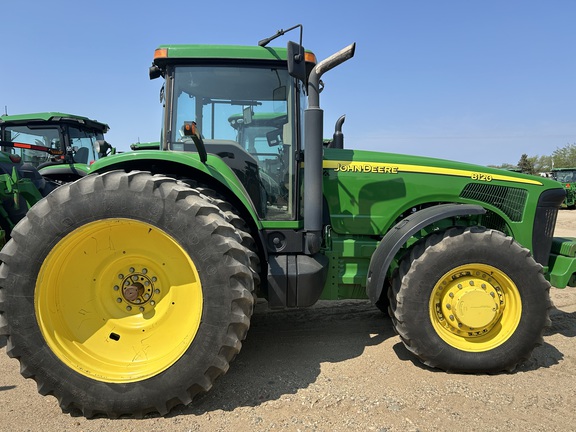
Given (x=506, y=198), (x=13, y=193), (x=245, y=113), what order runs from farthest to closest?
(x=13, y=193) < (x=506, y=198) < (x=245, y=113)

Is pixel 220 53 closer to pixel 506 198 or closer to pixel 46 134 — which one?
pixel 506 198

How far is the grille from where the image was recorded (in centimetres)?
320

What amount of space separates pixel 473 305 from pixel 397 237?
0.68m

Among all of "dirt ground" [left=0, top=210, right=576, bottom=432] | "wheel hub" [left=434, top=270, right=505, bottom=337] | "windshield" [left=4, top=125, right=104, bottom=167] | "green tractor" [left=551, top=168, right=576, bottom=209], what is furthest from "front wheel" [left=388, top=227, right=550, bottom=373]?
"green tractor" [left=551, top=168, right=576, bottom=209]

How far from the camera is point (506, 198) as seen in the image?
3.22 meters

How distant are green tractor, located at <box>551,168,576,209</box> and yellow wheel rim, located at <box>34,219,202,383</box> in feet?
66.2

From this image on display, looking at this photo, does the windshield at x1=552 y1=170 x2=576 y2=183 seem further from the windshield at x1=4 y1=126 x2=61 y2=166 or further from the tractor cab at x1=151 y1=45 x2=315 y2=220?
the windshield at x1=4 y1=126 x2=61 y2=166

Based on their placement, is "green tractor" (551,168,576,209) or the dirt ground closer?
the dirt ground

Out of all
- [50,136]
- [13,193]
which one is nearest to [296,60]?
[13,193]

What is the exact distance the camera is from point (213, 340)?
227 centimetres

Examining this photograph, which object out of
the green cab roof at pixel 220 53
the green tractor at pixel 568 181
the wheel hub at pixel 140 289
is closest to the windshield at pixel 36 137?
the green cab roof at pixel 220 53

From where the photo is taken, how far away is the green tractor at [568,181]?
724 inches

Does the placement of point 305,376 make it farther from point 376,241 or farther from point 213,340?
point 376,241

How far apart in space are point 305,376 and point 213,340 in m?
0.79
